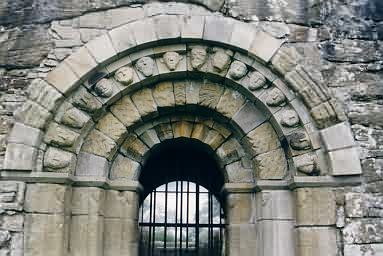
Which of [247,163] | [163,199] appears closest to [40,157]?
[163,199]

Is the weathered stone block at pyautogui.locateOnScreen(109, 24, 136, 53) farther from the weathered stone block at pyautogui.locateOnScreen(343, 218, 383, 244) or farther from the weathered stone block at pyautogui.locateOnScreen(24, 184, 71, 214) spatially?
the weathered stone block at pyautogui.locateOnScreen(343, 218, 383, 244)

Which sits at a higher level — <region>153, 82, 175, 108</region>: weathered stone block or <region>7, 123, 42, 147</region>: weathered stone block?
<region>153, 82, 175, 108</region>: weathered stone block

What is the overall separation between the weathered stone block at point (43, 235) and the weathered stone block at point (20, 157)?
50cm

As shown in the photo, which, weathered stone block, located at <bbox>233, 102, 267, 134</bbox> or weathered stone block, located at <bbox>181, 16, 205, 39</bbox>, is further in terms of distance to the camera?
weathered stone block, located at <bbox>233, 102, 267, 134</bbox>

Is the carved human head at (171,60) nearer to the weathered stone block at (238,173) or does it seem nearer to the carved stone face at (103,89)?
the carved stone face at (103,89)

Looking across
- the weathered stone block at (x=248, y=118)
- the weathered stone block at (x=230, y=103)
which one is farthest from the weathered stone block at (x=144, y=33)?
the weathered stone block at (x=248, y=118)

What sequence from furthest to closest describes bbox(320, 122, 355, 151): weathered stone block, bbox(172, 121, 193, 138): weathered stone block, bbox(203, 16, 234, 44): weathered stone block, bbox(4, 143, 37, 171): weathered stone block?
bbox(172, 121, 193, 138): weathered stone block
bbox(203, 16, 234, 44): weathered stone block
bbox(320, 122, 355, 151): weathered stone block
bbox(4, 143, 37, 171): weathered stone block

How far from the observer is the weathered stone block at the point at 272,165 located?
5.71m

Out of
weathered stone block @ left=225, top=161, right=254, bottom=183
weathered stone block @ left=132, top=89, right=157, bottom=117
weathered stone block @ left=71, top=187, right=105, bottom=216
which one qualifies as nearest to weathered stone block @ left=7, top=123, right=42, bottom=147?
weathered stone block @ left=71, top=187, right=105, bottom=216

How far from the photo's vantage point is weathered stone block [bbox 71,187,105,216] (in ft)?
18.3

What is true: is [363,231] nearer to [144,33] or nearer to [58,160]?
[144,33]

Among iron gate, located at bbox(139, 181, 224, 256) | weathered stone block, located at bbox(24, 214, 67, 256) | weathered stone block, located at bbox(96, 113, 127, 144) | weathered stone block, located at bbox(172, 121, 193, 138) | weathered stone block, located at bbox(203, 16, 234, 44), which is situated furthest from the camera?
iron gate, located at bbox(139, 181, 224, 256)

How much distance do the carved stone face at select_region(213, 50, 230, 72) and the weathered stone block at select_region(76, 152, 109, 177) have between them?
5.23 feet

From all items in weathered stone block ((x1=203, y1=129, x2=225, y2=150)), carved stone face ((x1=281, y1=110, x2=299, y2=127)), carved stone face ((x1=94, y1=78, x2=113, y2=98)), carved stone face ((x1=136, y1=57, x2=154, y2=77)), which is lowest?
weathered stone block ((x1=203, y1=129, x2=225, y2=150))
